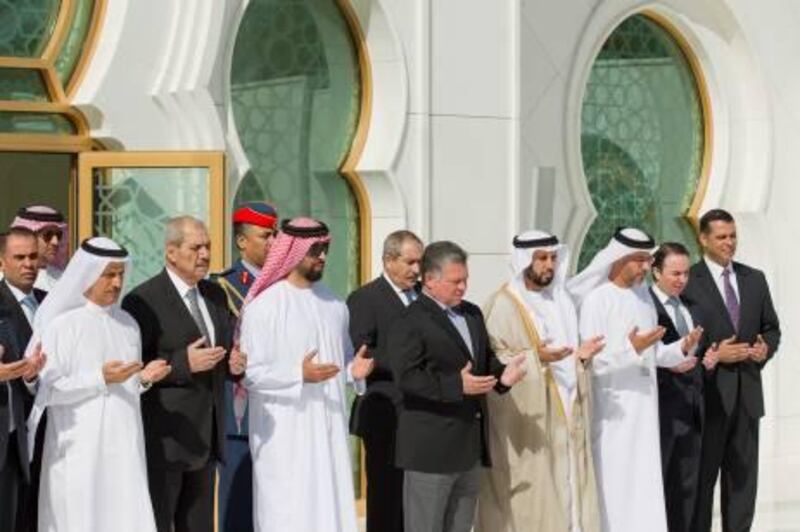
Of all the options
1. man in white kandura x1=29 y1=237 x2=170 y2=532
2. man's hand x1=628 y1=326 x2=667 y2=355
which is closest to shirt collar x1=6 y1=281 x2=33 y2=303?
man in white kandura x1=29 y1=237 x2=170 y2=532

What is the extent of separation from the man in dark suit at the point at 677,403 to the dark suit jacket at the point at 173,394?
2.78 m

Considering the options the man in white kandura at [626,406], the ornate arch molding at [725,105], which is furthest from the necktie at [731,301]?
the ornate arch molding at [725,105]

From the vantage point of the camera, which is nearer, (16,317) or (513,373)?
(16,317)

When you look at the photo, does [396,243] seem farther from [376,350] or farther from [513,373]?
[513,373]

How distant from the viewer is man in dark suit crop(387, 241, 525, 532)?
892 centimetres

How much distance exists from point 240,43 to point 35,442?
3588mm

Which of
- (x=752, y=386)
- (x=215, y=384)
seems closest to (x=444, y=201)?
(x=752, y=386)

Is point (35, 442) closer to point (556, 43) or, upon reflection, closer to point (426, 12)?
point (426, 12)

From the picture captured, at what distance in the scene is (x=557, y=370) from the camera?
9680 millimetres

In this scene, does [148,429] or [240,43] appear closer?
[148,429]

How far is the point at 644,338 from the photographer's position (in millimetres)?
9734

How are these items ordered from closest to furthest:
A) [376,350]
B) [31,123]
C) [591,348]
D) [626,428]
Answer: [591,348], [376,350], [626,428], [31,123]

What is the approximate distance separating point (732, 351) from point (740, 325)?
350mm

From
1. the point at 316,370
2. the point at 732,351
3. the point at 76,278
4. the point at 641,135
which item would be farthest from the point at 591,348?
the point at 641,135
